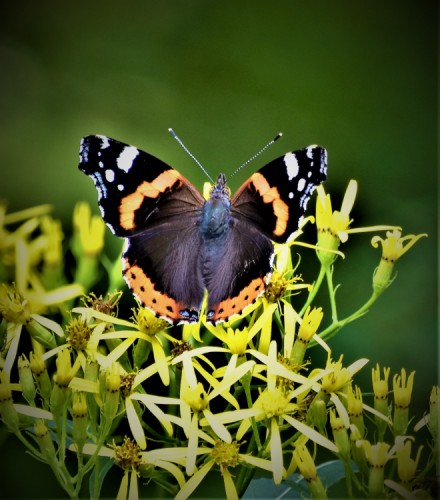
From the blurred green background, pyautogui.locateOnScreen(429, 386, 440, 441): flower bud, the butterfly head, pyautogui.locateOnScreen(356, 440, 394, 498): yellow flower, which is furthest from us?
the blurred green background

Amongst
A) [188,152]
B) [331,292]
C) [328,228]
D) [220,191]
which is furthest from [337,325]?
[188,152]

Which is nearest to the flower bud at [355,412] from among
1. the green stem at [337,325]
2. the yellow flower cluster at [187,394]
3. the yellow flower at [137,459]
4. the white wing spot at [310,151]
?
the yellow flower cluster at [187,394]

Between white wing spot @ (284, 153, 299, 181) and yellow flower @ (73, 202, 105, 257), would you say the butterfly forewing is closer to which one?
white wing spot @ (284, 153, 299, 181)

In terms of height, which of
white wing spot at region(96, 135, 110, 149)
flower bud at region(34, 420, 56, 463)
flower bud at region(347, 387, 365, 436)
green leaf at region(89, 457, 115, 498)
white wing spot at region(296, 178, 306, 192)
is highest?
white wing spot at region(96, 135, 110, 149)

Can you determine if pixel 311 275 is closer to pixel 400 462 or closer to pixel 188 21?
pixel 400 462

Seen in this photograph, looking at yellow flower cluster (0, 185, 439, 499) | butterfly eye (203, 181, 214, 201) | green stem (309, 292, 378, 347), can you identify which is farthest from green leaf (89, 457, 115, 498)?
butterfly eye (203, 181, 214, 201)

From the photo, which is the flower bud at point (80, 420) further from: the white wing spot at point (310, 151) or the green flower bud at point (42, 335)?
the white wing spot at point (310, 151)
